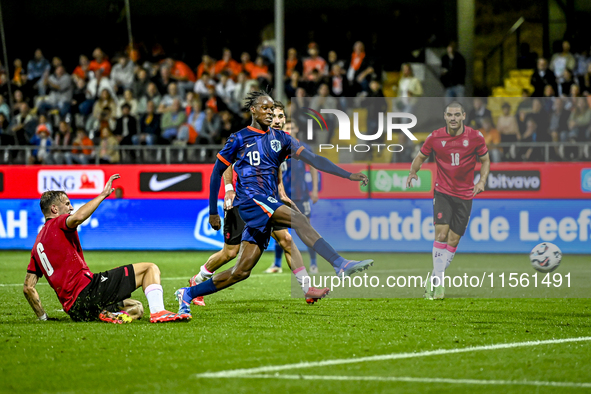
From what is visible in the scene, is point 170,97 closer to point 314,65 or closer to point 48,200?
point 314,65

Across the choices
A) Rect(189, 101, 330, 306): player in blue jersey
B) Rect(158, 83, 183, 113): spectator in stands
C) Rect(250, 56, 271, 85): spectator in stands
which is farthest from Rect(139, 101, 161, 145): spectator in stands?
Rect(189, 101, 330, 306): player in blue jersey

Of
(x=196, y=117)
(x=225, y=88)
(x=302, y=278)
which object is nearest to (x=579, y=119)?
(x=196, y=117)

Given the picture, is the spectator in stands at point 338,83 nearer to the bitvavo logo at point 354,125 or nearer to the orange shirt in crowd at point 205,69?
the orange shirt in crowd at point 205,69

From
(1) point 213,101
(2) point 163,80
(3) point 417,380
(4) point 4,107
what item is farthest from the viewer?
(4) point 4,107

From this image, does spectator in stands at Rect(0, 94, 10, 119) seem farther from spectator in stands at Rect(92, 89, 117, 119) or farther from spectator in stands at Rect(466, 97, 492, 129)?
spectator in stands at Rect(466, 97, 492, 129)

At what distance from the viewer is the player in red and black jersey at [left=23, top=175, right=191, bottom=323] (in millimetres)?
6781

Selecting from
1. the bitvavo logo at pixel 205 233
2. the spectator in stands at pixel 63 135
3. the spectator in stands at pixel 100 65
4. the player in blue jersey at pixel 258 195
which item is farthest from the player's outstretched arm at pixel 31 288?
the spectator in stands at pixel 100 65

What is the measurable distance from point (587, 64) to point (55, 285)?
14334 mm

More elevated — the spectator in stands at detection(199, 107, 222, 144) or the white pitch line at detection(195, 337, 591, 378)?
the spectator in stands at detection(199, 107, 222, 144)

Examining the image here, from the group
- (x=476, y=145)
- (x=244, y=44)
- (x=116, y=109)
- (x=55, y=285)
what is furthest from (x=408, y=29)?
(x=55, y=285)

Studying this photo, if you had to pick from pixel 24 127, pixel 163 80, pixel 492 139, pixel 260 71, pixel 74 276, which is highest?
pixel 260 71

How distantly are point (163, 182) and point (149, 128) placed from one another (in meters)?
2.30

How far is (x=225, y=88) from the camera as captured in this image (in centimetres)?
1942

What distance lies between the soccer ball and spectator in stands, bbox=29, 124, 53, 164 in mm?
10536
